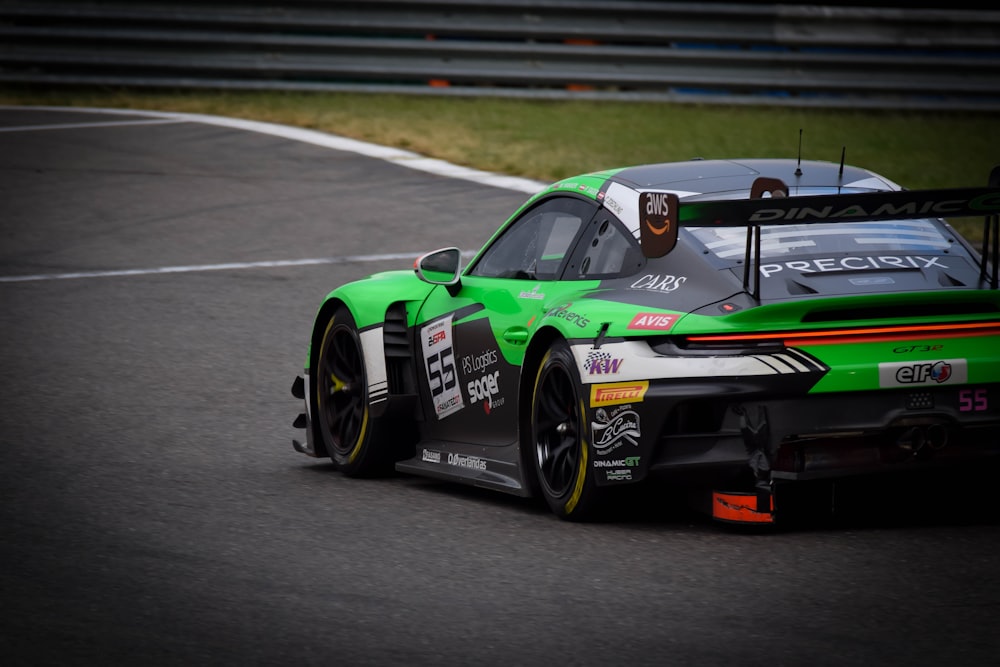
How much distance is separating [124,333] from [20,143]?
7.03 m

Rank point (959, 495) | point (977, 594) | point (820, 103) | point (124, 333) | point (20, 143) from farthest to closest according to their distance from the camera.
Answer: point (820, 103) < point (20, 143) < point (124, 333) < point (959, 495) < point (977, 594)

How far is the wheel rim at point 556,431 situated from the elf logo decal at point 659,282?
1.36ft

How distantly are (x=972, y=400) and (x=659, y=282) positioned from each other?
1.14 metres

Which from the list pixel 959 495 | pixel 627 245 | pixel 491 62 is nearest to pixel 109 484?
pixel 627 245

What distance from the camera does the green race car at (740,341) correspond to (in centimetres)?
551

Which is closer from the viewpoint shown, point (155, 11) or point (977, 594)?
point (977, 594)

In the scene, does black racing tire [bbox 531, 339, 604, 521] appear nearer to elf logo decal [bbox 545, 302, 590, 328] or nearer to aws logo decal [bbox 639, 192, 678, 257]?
elf logo decal [bbox 545, 302, 590, 328]

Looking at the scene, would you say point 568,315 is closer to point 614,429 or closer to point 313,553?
point 614,429

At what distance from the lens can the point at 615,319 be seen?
5805mm

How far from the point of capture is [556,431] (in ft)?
20.0

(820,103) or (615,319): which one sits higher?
(820,103)

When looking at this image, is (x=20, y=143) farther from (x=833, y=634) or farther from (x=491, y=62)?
(x=833, y=634)

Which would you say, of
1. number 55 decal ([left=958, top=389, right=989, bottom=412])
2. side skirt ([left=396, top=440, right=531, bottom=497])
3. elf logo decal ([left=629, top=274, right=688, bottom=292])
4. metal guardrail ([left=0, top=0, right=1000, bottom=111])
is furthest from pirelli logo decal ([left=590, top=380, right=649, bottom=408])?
metal guardrail ([left=0, top=0, right=1000, bottom=111])

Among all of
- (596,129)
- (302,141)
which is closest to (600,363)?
(302,141)
